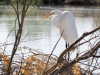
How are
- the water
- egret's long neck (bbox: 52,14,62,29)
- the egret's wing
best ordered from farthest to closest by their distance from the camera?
1. the water
2. egret's long neck (bbox: 52,14,62,29)
3. the egret's wing

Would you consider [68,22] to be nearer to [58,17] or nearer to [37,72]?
[58,17]

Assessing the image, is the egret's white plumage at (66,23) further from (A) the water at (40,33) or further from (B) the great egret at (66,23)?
(A) the water at (40,33)

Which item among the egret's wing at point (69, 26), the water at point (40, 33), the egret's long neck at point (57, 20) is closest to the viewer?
the egret's wing at point (69, 26)

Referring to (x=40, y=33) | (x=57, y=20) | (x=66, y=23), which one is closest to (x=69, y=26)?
(x=66, y=23)

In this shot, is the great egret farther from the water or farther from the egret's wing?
the water

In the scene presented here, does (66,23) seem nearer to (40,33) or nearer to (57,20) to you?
(57,20)

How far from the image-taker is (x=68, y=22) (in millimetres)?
5789

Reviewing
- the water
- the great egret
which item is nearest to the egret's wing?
the great egret

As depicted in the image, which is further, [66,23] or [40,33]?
[40,33]

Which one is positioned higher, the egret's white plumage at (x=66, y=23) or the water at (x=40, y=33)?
the egret's white plumage at (x=66, y=23)

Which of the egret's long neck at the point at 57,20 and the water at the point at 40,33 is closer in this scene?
the egret's long neck at the point at 57,20

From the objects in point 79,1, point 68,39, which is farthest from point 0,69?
point 79,1

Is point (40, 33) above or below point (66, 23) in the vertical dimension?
below

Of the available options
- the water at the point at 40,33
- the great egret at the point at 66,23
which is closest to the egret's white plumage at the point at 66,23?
the great egret at the point at 66,23
